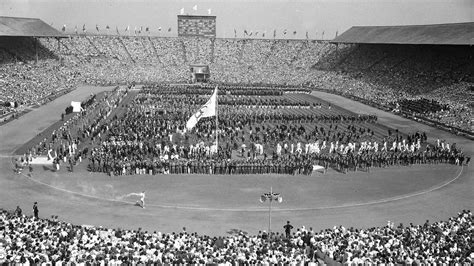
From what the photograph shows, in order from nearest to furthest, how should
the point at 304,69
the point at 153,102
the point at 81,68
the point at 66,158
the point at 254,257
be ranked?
Answer: the point at 254,257 → the point at 66,158 → the point at 153,102 → the point at 81,68 → the point at 304,69

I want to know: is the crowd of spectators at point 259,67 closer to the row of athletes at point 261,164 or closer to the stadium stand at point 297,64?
the stadium stand at point 297,64

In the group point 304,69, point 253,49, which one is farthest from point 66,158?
point 253,49

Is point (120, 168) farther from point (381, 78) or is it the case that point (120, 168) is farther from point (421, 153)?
point (381, 78)

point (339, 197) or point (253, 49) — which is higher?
point (253, 49)

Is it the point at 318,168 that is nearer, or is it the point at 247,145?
the point at 318,168

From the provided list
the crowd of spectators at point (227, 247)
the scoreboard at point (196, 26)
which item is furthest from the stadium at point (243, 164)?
the scoreboard at point (196, 26)

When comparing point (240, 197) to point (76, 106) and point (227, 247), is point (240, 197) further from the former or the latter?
point (76, 106)

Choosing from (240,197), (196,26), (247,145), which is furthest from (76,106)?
(196,26)
